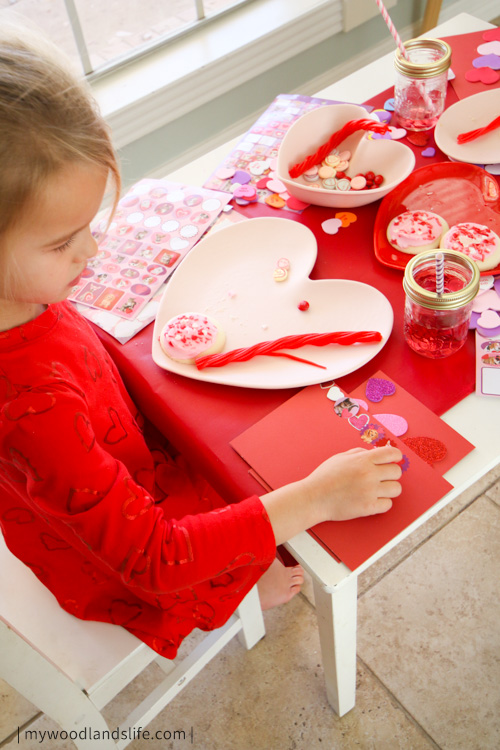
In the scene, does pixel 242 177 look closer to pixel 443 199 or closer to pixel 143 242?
pixel 143 242

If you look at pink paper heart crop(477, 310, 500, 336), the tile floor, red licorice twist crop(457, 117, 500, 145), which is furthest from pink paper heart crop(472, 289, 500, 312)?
the tile floor

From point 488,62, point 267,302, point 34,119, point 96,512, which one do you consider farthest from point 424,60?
point 96,512

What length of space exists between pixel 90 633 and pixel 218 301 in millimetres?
485

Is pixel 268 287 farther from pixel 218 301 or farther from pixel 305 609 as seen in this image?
pixel 305 609

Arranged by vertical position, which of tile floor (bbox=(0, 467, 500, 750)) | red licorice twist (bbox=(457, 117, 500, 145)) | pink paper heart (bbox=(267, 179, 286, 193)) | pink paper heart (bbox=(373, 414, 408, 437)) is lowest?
tile floor (bbox=(0, 467, 500, 750))

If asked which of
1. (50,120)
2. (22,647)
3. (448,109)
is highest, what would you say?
(50,120)

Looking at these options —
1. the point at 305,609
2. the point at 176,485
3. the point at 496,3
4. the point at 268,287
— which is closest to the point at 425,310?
the point at 268,287

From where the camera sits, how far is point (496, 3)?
8.02 feet

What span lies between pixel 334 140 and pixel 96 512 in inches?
28.0

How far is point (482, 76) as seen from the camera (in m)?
1.16

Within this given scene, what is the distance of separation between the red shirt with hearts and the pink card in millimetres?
88

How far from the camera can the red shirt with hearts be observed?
2.27 feet

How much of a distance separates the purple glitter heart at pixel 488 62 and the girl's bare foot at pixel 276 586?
3.24ft

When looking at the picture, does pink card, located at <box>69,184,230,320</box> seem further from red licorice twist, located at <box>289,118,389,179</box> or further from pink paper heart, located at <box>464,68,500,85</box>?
pink paper heart, located at <box>464,68,500,85</box>
